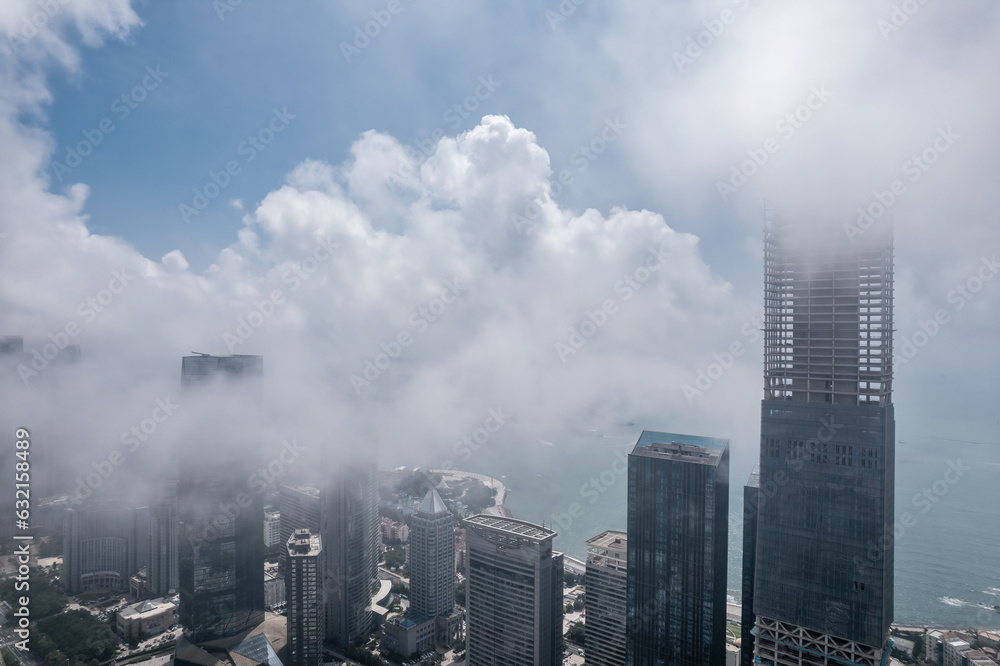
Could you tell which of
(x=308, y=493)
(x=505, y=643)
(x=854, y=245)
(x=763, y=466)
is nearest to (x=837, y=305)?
(x=854, y=245)

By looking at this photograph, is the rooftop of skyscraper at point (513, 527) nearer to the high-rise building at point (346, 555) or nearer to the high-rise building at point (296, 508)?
the high-rise building at point (346, 555)

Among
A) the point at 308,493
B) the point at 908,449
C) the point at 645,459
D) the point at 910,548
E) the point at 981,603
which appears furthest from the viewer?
the point at 908,449

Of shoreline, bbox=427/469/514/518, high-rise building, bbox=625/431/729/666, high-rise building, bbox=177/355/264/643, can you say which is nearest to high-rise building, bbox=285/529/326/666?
high-rise building, bbox=177/355/264/643

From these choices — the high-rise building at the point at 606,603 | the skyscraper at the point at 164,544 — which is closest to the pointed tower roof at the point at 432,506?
the high-rise building at the point at 606,603

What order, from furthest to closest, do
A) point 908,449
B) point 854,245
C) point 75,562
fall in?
1. point 908,449
2. point 75,562
3. point 854,245

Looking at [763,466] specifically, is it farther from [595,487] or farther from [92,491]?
[92,491]

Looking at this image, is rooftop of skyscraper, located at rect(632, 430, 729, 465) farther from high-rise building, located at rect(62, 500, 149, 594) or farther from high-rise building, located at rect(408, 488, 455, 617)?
high-rise building, located at rect(62, 500, 149, 594)
